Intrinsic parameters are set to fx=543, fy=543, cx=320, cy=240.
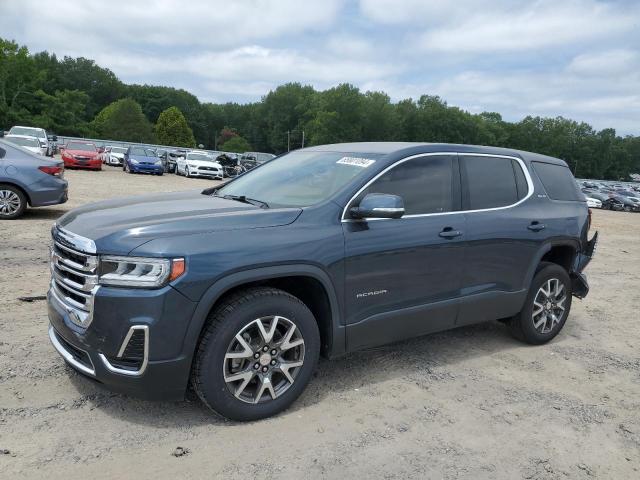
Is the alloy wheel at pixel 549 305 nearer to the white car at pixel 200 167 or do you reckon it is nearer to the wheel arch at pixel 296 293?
the wheel arch at pixel 296 293

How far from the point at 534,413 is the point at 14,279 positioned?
5496 mm

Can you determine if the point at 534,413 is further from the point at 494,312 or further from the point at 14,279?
the point at 14,279

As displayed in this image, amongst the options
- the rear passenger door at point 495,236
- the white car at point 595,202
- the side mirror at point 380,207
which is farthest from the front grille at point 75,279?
the white car at point 595,202

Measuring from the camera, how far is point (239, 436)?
3.22m

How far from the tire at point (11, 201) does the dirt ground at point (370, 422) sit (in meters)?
5.12

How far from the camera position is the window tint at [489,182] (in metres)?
4.55

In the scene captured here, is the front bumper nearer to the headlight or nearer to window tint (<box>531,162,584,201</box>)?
the headlight

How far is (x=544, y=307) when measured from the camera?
17.0 ft

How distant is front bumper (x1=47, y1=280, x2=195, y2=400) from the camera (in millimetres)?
2949

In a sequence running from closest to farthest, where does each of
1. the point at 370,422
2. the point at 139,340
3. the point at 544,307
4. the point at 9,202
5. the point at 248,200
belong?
1. the point at 139,340
2. the point at 370,422
3. the point at 248,200
4. the point at 544,307
5. the point at 9,202

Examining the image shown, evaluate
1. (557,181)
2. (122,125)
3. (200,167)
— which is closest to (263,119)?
(122,125)

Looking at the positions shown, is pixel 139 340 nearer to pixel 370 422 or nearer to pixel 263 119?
pixel 370 422

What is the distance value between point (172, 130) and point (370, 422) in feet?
354

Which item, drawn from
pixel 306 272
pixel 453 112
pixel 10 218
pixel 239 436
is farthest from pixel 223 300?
pixel 453 112
